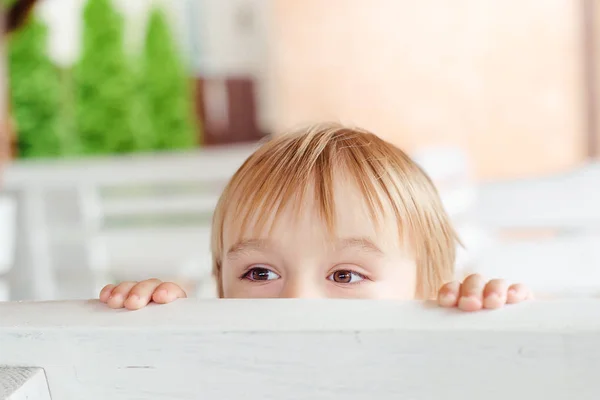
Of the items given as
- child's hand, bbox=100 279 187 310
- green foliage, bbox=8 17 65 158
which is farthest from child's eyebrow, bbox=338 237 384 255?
green foliage, bbox=8 17 65 158

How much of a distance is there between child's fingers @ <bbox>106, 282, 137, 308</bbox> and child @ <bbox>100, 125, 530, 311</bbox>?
217mm

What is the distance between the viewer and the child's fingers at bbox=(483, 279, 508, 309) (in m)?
0.43

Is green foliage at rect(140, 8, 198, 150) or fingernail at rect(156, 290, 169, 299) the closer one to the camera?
fingernail at rect(156, 290, 169, 299)

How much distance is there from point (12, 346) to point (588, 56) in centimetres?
548

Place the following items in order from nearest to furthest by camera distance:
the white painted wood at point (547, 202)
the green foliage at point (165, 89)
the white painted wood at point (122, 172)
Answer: the white painted wood at point (547, 202) → the white painted wood at point (122, 172) → the green foliage at point (165, 89)

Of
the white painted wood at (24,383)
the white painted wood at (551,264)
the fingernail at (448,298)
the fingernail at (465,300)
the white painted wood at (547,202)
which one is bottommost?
the white painted wood at (551,264)

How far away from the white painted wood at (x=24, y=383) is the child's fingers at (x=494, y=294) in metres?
0.24

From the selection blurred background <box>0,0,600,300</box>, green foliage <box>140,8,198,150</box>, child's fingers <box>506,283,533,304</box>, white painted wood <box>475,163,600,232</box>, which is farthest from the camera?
green foliage <box>140,8,198,150</box>

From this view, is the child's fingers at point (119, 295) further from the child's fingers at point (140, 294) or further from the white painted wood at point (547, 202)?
the white painted wood at point (547, 202)

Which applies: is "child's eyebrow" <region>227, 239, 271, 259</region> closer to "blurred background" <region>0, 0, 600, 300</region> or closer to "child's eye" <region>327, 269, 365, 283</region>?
"child's eye" <region>327, 269, 365, 283</region>

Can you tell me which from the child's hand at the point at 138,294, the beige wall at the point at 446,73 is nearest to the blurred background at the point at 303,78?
the beige wall at the point at 446,73

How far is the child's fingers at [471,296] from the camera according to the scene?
408mm

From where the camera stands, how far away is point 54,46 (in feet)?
22.7

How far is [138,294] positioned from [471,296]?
0.21 meters
